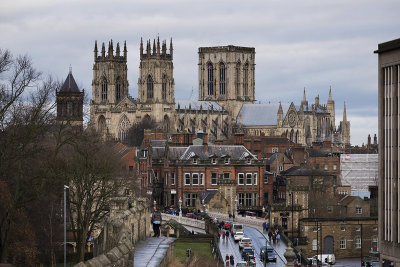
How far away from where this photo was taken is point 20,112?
6062cm

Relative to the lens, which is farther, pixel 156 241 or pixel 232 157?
pixel 232 157

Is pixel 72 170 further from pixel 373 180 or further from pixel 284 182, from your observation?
pixel 373 180

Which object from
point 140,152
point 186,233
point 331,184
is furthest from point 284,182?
point 186,233

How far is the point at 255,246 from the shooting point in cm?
7575

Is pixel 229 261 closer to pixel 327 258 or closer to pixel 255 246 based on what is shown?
pixel 255 246

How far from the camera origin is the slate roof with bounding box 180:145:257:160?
110 metres

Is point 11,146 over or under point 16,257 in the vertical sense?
over

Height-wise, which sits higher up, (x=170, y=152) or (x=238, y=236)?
(x=170, y=152)

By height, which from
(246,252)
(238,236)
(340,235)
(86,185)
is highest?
(86,185)

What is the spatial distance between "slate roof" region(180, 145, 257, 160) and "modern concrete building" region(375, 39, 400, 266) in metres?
49.5

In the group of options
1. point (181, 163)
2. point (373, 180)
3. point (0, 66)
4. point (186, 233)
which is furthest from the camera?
point (373, 180)

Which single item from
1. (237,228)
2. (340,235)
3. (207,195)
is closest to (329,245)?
(340,235)

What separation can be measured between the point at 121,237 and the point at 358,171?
9607 centimetres

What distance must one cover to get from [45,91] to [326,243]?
1336 inches
